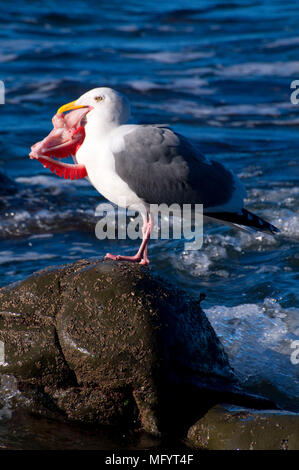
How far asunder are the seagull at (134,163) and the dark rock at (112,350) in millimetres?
582

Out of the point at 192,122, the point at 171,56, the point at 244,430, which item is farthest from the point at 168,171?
the point at 171,56

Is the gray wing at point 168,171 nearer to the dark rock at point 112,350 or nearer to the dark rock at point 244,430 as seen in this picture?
the dark rock at point 112,350

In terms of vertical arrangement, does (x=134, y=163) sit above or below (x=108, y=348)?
above

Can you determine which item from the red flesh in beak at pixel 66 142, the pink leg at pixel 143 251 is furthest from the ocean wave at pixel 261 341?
the red flesh in beak at pixel 66 142

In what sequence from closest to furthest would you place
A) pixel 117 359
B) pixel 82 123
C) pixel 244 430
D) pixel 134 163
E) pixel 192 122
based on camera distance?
pixel 244 430, pixel 117 359, pixel 134 163, pixel 82 123, pixel 192 122

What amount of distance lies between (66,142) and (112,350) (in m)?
1.65

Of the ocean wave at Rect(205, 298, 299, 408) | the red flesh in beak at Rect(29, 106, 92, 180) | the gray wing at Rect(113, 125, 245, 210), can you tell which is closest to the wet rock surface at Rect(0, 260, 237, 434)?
the ocean wave at Rect(205, 298, 299, 408)

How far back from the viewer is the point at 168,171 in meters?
4.91

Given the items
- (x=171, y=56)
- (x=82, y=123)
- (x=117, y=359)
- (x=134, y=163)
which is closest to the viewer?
(x=117, y=359)

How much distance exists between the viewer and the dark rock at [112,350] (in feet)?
12.7

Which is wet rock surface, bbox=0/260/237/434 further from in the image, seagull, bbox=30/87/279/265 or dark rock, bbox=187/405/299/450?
seagull, bbox=30/87/279/265

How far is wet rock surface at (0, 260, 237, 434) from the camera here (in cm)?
387

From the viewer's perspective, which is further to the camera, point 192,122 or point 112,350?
point 192,122

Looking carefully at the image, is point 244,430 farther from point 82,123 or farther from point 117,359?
point 82,123
